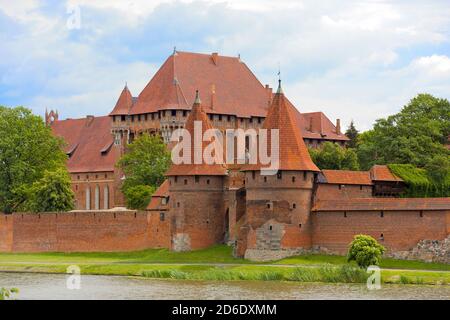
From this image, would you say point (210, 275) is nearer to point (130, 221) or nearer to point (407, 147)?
point (130, 221)

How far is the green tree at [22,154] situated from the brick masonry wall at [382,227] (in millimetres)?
28176

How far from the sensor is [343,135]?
321ft

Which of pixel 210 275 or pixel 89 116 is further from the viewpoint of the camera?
pixel 89 116

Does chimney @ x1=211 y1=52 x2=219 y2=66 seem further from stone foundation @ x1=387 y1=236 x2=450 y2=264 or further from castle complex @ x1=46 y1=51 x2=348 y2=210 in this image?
stone foundation @ x1=387 y1=236 x2=450 y2=264

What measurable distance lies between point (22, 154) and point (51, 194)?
814cm

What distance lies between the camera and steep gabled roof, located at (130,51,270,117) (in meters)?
91.6

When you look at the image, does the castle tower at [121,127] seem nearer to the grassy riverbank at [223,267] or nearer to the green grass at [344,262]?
the grassy riverbank at [223,267]

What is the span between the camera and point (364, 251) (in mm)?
54688

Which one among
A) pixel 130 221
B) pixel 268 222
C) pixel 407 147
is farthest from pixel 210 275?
pixel 407 147

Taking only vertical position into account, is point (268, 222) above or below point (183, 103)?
below

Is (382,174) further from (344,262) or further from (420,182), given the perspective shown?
(344,262)
